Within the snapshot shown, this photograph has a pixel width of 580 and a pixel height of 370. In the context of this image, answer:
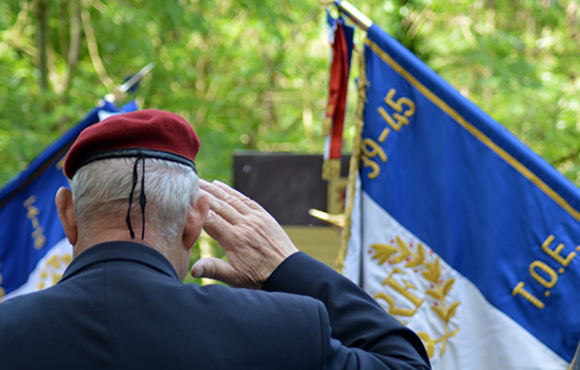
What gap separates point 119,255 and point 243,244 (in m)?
0.35

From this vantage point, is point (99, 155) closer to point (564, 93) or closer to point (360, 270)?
point (360, 270)

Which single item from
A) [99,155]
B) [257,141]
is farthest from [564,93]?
[99,155]

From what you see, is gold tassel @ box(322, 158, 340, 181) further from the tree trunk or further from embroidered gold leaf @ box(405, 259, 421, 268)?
the tree trunk

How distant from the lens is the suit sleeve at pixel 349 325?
1078 mm

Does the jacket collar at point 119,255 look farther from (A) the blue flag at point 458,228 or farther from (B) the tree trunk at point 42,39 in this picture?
(B) the tree trunk at point 42,39

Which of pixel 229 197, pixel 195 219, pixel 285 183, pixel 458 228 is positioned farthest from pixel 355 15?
pixel 195 219

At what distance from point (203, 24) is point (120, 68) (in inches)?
85.7

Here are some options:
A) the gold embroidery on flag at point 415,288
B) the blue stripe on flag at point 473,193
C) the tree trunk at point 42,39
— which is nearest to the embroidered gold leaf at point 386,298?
the gold embroidery on flag at point 415,288

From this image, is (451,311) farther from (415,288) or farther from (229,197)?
(229,197)

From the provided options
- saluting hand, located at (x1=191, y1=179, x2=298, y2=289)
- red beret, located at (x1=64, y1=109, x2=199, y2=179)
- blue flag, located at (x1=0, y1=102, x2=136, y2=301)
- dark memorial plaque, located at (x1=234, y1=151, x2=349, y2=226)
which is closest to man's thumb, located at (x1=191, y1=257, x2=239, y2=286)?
saluting hand, located at (x1=191, y1=179, x2=298, y2=289)

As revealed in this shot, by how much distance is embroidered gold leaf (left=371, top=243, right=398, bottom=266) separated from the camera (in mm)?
2490

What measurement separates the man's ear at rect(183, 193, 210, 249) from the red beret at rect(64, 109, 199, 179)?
0.28 ft

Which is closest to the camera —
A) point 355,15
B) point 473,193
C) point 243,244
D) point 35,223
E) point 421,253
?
point 243,244

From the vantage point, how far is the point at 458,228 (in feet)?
7.68
